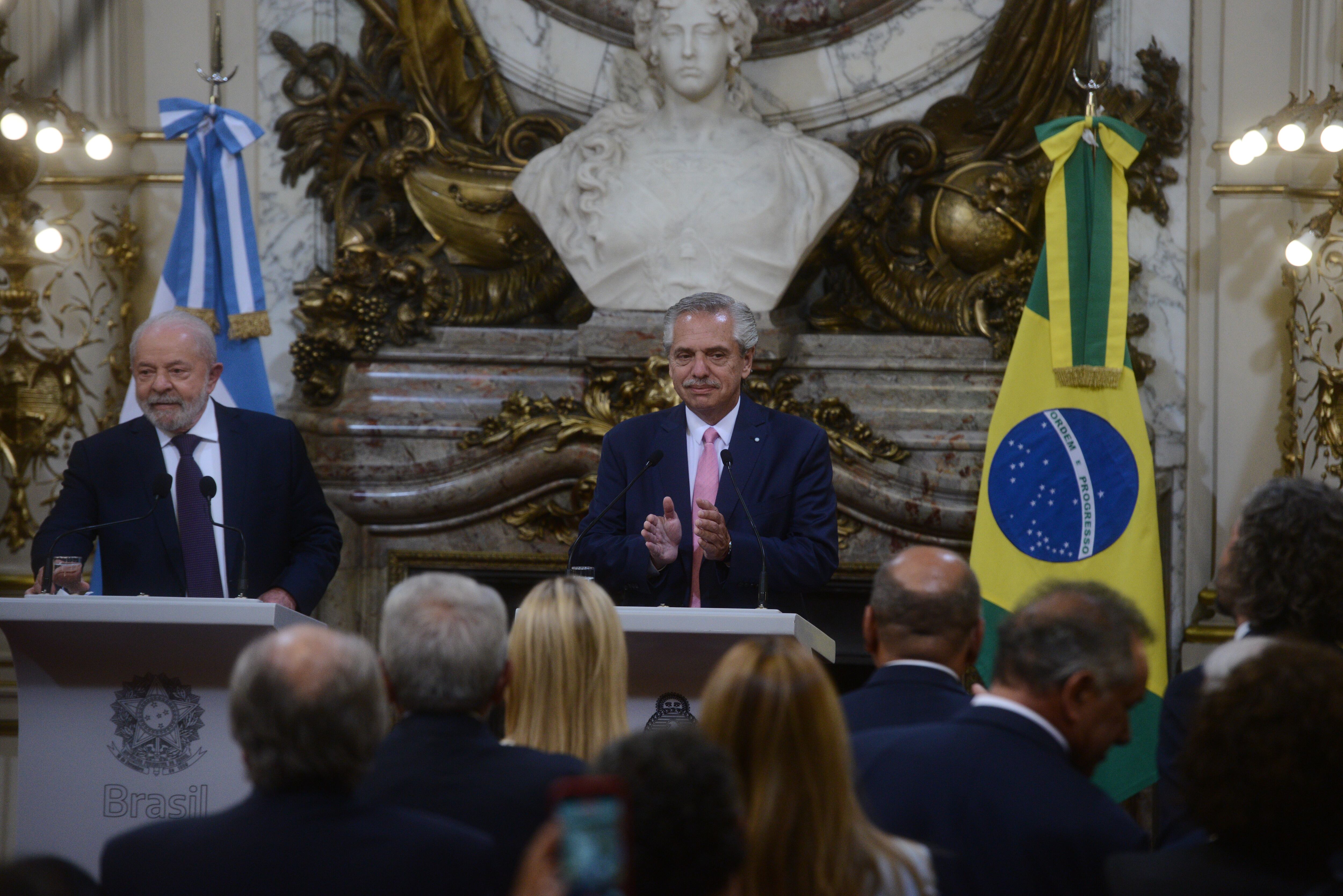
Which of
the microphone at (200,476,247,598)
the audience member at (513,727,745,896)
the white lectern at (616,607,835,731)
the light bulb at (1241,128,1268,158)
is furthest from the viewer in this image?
the light bulb at (1241,128,1268,158)

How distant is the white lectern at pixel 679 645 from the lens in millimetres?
3449

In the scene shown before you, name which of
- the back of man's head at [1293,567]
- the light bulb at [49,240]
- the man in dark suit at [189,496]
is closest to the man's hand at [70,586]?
the man in dark suit at [189,496]

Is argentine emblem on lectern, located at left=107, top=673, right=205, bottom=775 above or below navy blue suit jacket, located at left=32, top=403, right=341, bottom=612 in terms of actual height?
below

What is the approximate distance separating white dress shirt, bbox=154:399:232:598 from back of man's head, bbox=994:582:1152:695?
2602mm

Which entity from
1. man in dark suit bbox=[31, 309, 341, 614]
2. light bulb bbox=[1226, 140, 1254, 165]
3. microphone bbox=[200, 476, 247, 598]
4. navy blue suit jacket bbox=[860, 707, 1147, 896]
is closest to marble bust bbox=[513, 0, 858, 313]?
light bulb bbox=[1226, 140, 1254, 165]

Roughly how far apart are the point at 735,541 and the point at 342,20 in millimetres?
3590

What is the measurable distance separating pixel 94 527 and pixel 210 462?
1.64 feet

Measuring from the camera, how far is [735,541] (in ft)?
13.3

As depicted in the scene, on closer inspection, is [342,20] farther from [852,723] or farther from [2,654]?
[852,723]

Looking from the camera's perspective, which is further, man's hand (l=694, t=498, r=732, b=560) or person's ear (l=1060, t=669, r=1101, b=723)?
man's hand (l=694, t=498, r=732, b=560)

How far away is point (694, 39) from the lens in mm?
5980

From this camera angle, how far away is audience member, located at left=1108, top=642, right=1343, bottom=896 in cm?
203

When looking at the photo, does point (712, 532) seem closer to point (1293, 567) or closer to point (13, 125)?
point (1293, 567)

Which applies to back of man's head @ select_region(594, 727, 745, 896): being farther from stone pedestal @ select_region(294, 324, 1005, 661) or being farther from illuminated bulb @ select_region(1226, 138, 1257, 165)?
illuminated bulb @ select_region(1226, 138, 1257, 165)
